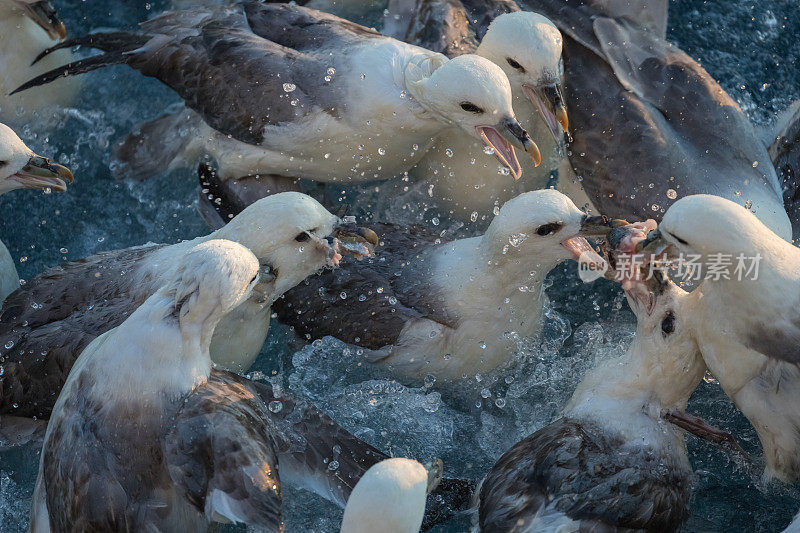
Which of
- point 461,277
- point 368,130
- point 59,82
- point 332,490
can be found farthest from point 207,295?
point 59,82

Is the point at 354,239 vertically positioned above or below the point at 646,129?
below

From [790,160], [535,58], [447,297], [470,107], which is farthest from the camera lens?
[790,160]

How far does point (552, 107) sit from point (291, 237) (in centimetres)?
143

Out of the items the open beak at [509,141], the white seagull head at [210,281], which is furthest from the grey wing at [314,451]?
the open beak at [509,141]

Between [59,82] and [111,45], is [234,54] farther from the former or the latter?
[59,82]

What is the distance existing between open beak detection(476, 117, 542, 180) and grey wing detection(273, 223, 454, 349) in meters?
0.51

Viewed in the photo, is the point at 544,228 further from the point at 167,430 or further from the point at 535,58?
the point at 167,430

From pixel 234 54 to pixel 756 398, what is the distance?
111 inches

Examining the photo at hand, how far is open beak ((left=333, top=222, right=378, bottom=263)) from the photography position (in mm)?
4113

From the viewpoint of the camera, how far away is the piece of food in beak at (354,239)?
4.11m

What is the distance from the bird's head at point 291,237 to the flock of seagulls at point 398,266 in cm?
1

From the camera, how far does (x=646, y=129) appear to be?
477cm

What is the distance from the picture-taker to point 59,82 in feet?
18.6

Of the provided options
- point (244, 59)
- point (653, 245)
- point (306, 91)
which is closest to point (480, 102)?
point (306, 91)
